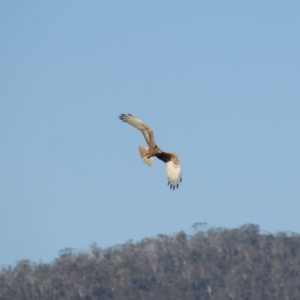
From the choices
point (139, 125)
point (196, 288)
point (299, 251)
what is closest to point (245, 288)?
point (196, 288)

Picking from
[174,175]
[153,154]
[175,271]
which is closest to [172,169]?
[174,175]

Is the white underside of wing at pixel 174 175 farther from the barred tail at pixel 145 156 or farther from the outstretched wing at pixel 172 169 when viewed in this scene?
the barred tail at pixel 145 156

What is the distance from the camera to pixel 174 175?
1812 cm

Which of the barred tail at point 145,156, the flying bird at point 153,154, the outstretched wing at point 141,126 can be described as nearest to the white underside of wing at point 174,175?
the flying bird at point 153,154

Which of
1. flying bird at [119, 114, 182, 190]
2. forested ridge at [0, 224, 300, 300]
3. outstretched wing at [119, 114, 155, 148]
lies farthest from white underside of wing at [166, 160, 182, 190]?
forested ridge at [0, 224, 300, 300]

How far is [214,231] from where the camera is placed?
78.4 metres

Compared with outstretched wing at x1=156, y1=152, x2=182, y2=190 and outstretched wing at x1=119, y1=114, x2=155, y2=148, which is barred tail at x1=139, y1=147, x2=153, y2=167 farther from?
outstretched wing at x1=156, y1=152, x2=182, y2=190

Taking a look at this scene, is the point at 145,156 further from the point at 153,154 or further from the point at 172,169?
the point at 172,169

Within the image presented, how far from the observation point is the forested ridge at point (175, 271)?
64.6m

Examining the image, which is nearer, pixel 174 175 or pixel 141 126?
pixel 141 126

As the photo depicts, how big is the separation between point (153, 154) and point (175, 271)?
53.5 m

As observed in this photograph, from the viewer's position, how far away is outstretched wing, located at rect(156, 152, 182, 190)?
59.3ft

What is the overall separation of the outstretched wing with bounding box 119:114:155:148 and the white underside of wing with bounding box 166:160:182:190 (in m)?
0.80

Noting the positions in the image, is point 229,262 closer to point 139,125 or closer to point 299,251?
point 299,251
